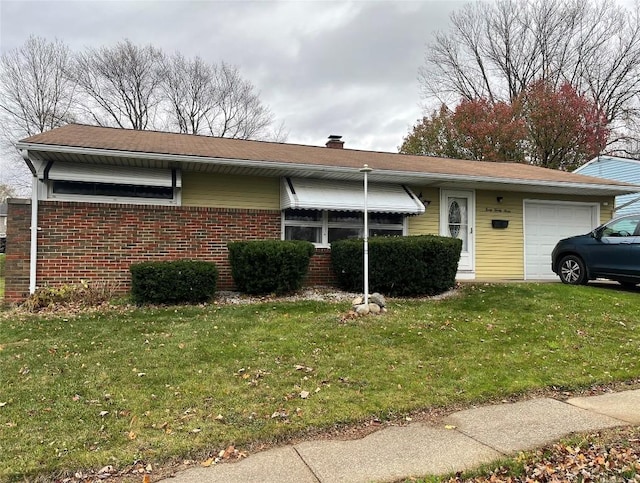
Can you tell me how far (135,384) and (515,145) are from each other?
25264 mm

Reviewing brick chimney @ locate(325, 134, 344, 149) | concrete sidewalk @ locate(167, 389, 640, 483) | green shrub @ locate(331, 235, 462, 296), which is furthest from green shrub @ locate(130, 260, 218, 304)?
brick chimney @ locate(325, 134, 344, 149)

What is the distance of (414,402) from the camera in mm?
4109

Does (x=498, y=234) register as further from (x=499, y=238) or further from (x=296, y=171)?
(x=296, y=171)

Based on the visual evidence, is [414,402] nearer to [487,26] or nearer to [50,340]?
[50,340]

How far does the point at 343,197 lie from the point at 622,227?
569 cm

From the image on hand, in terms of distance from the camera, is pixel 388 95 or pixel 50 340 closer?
pixel 50 340

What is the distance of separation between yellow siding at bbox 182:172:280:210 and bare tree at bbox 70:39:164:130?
70.9 ft

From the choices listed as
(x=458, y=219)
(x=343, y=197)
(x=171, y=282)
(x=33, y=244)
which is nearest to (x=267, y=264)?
(x=171, y=282)

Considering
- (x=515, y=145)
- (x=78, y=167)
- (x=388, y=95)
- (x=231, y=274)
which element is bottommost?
(x=231, y=274)

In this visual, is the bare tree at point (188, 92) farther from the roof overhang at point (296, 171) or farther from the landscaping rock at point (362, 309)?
the landscaping rock at point (362, 309)

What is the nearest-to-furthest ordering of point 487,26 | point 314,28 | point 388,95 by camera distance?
point 314,28 → point 388,95 → point 487,26

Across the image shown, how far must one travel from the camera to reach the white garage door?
12305mm

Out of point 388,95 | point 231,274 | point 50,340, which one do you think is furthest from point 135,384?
point 388,95

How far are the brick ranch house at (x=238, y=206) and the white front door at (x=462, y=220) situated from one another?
26 mm
